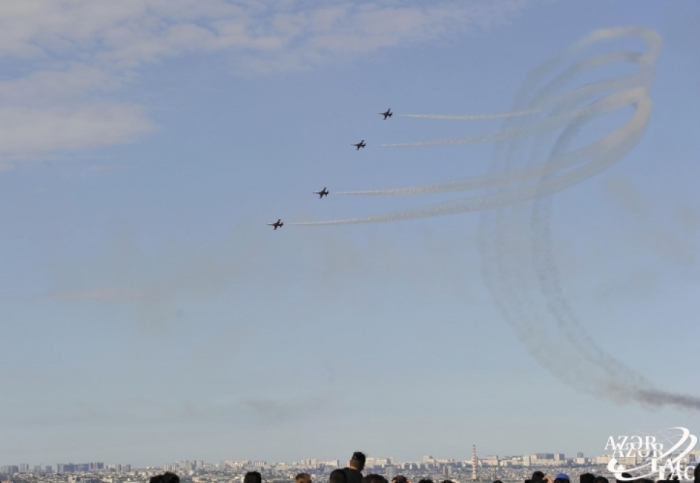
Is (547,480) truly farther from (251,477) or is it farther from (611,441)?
(611,441)

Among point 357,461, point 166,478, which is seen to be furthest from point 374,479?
point 166,478

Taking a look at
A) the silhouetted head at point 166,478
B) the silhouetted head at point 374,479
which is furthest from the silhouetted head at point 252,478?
the silhouetted head at point 374,479

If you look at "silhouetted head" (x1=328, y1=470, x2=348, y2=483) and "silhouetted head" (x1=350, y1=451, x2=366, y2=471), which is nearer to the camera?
"silhouetted head" (x1=328, y1=470, x2=348, y2=483)

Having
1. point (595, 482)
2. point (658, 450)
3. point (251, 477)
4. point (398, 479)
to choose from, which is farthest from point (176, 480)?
point (658, 450)

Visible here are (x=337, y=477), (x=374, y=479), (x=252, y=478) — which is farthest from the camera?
(x=374, y=479)

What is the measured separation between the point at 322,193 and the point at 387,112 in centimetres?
1405

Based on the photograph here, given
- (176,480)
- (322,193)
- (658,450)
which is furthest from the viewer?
(322,193)

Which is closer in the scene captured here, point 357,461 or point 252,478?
point 252,478

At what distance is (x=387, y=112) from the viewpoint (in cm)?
13050

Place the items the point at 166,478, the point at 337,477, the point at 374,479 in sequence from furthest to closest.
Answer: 1. the point at 374,479
2. the point at 337,477
3. the point at 166,478

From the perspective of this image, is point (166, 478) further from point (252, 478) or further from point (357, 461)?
point (357, 461)

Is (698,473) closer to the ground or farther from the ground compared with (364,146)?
closer to the ground

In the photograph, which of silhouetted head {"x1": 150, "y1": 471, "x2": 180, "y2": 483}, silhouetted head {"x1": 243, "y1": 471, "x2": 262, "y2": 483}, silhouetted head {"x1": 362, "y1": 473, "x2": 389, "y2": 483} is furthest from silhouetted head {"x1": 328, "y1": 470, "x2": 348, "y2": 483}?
silhouetted head {"x1": 150, "y1": 471, "x2": 180, "y2": 483}

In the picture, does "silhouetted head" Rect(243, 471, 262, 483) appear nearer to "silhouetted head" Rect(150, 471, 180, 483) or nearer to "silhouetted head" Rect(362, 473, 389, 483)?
"silhouetted head" Rect(150, 471, 180, 483)
